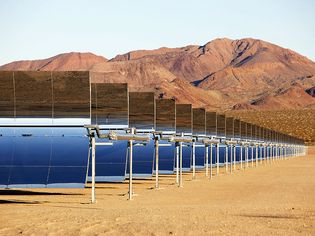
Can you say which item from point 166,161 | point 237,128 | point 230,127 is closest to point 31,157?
point 166,161

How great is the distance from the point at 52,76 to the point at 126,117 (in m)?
7.56

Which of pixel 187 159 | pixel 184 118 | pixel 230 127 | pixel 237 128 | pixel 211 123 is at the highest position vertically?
pixel 184 118

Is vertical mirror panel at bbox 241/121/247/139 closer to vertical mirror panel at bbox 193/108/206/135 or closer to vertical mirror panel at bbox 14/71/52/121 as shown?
vertical mirror panel at bbox 193/108/206/135

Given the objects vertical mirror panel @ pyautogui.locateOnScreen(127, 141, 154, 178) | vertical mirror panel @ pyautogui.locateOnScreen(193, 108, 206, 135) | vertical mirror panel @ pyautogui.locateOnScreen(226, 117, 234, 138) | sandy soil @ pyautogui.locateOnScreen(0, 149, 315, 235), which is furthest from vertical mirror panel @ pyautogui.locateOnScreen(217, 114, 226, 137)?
sandy soil @ pyautogui.locateOnScreen(0, 149, 315, 235)

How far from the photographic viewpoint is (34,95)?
104 feet

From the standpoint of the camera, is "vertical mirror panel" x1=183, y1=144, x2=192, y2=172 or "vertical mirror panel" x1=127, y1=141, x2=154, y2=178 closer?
"vertical mirror panel" x1=127, y1=141, x2=154, y2=178

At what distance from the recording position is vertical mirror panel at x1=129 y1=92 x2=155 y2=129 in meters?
46.6

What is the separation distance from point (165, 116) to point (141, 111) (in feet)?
21.4

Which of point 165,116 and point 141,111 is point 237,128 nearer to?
point 165,116

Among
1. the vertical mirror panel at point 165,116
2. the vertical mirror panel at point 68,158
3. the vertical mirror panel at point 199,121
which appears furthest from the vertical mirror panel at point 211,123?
the vertical mirror panel at point 68,158

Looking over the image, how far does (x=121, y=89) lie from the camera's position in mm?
39094

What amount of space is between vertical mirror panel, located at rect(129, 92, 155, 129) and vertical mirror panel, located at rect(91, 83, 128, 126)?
7502mm

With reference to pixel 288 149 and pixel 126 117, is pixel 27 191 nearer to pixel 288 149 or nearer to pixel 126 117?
pixel 126 117

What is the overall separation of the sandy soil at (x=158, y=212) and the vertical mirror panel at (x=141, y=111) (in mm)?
12232
